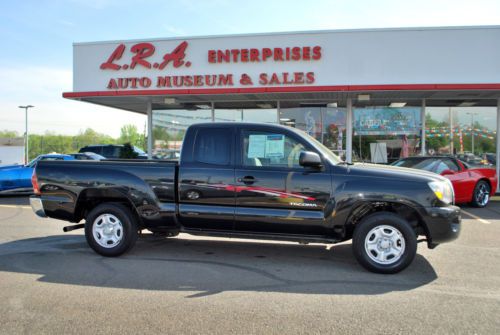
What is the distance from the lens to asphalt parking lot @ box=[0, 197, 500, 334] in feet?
12.1

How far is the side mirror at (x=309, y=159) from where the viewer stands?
5141 mm

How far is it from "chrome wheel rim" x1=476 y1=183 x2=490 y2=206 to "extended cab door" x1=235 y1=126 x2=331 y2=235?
730cm

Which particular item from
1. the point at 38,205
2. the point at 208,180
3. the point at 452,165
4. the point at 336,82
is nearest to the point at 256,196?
the point at 208,180

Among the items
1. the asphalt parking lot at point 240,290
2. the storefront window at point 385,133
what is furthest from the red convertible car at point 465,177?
the storefront window at point 385,133

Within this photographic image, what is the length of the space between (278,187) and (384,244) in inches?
58.1

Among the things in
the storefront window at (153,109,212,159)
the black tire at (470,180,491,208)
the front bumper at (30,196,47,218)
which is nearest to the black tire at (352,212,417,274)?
the front bumper at (30,196,47,218)

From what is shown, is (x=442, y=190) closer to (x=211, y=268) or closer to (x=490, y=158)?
(x=211, y=268)

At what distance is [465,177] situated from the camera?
10508 millimetres

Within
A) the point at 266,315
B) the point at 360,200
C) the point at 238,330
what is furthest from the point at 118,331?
the point at 360,200

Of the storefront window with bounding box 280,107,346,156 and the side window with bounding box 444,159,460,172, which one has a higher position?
the storefront window with bounding box 280,107,346,156

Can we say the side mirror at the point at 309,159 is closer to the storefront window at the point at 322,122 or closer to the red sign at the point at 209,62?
the red sign at the point at 209,62

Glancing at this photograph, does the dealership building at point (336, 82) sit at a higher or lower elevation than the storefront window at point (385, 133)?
higher

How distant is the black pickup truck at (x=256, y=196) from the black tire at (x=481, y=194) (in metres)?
6.14

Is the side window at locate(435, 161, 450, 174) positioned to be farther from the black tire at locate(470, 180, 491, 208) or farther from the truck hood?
the truck hood
